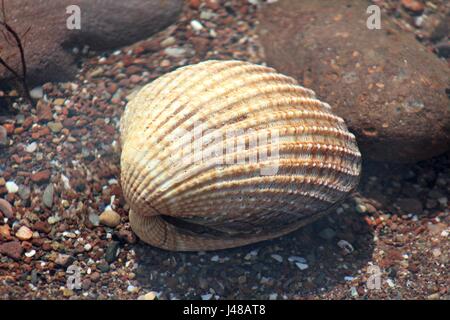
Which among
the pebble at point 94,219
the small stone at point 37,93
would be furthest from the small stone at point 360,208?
the small stone at point 37,93

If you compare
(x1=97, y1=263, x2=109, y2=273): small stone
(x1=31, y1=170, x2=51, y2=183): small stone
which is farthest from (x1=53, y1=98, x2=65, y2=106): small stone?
(x1=97, y1=263, x2=109, y2=273): small stone

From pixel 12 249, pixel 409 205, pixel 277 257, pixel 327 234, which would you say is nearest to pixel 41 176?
pixel 12 249

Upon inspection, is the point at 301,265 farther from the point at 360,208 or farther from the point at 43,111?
the point at 43,111

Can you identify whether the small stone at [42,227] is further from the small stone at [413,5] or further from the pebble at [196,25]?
the small stone at [413,5]

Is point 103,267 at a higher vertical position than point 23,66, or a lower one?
lower

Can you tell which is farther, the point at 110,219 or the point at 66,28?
the point at 66,28

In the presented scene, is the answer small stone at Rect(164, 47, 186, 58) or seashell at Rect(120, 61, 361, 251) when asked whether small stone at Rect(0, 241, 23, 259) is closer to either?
seashell at Rect(120, 61, 361, 251)
